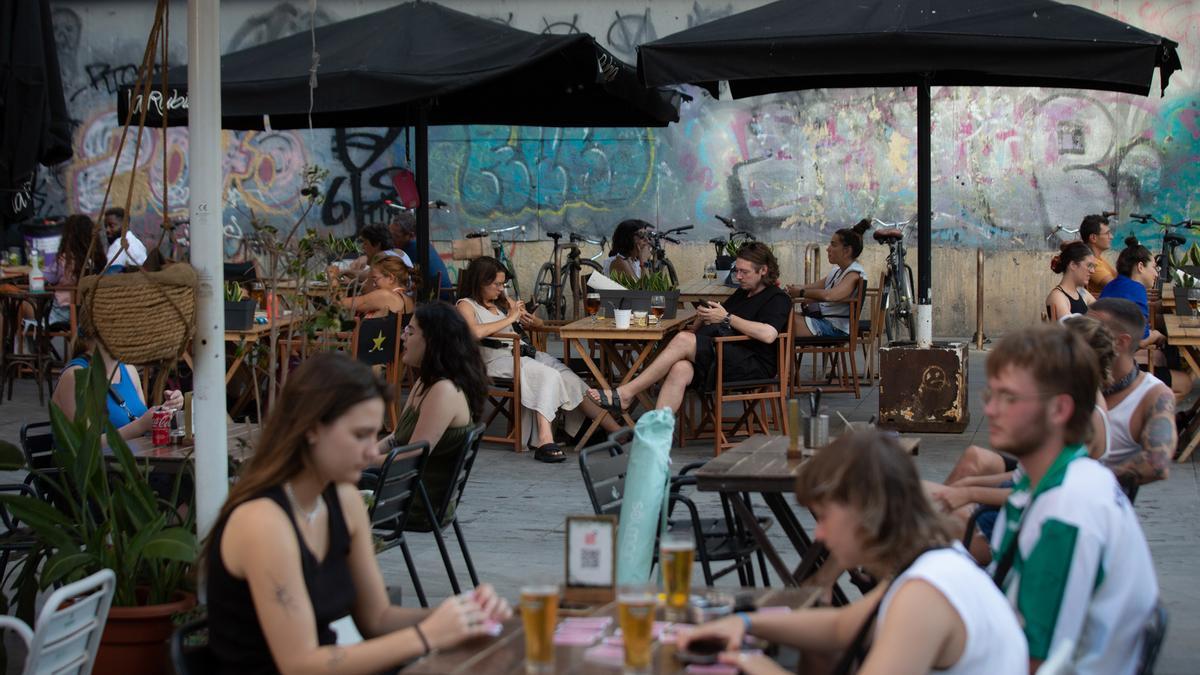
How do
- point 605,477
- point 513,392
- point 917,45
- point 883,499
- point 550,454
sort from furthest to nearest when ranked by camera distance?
point 513,392 < point 550,454 < point 917,45 < point 605,477 < point 883,499

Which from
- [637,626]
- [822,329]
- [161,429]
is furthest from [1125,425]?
[822,329]

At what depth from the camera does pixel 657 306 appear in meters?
9.34

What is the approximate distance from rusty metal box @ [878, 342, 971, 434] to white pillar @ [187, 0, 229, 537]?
223 inches

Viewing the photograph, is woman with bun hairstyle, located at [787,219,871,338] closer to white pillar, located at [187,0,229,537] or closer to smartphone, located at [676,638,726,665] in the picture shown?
white pillar, located at [187,0,229,537]

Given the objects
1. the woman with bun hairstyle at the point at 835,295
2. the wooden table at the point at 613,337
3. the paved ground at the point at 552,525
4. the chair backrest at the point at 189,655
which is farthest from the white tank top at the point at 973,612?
the woman with bun hairstyle at the point at 835,295

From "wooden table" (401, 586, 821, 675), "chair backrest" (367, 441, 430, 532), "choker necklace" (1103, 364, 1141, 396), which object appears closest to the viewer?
"wooden table" (401, 586, 821, 675)

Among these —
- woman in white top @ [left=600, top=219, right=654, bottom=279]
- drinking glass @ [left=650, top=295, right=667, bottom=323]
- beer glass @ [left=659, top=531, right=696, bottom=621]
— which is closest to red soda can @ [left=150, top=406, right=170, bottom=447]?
beer glass @ [left=659, top=531, right=696, bottom=621]

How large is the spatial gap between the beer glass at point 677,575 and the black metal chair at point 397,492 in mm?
1950

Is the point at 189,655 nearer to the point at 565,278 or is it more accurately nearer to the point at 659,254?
the point at 659,254

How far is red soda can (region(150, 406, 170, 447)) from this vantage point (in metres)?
5.57

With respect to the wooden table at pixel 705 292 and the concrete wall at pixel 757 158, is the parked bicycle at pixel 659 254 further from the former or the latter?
the wooden table at pixel 705 292

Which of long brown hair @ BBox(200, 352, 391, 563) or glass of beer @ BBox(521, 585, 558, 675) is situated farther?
long brown hair @ BBox(200, 352, 391, 563)

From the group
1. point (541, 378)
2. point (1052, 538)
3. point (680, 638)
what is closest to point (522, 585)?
point (680, 638)

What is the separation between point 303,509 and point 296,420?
7.5 inches
